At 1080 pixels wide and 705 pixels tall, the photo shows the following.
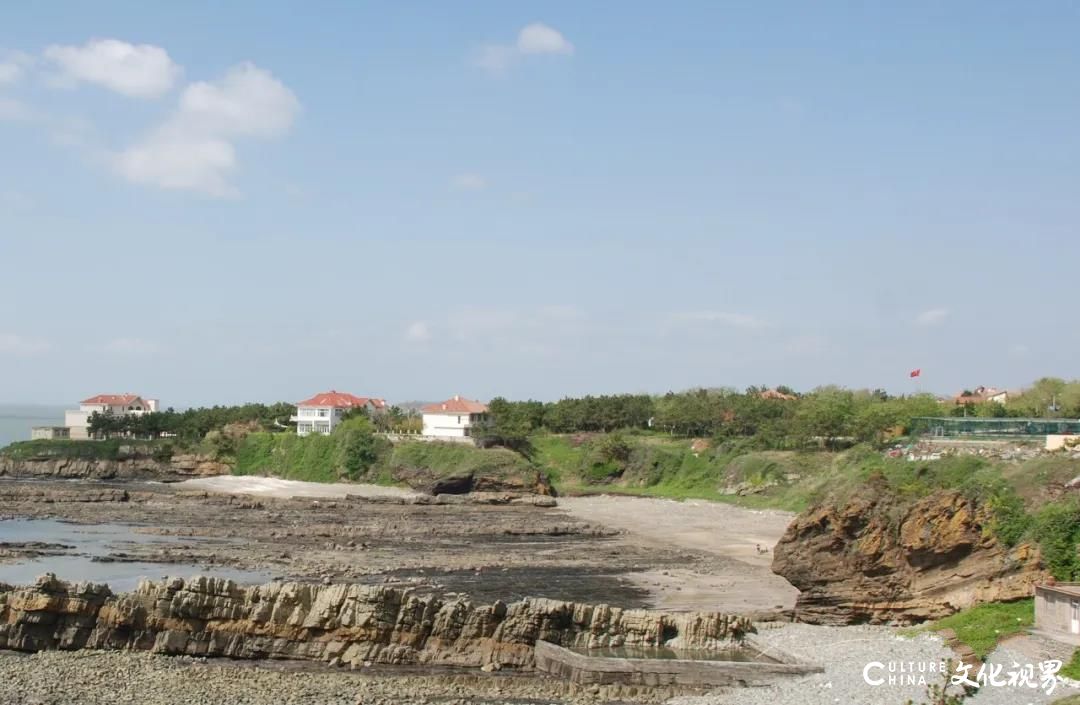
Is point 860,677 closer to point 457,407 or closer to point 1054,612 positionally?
point 1054,612

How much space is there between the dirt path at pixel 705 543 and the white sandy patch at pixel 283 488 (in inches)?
717

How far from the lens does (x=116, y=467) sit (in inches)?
4136

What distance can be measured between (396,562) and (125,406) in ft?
342

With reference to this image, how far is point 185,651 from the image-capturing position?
2577cm

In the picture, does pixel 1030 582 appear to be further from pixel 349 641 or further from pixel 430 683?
pixel 349 641

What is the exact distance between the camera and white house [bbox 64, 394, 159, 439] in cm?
12550

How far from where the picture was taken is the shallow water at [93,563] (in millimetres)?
39938

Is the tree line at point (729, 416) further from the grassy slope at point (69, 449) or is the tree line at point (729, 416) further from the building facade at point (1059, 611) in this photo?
the building facade at point (1059, 611)

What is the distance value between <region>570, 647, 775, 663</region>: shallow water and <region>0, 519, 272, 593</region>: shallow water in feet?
60.0

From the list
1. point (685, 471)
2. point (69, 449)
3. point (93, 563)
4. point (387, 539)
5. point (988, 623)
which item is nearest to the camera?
point (988, 623)

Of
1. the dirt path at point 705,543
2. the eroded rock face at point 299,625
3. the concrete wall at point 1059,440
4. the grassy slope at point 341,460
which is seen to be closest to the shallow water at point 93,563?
the eroded rock face at point 299,625

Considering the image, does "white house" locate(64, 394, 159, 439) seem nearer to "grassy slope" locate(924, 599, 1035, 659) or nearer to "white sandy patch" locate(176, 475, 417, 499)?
"white sandy patch" locate(176, 475, 417, 499)

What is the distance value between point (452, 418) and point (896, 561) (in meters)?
80.0

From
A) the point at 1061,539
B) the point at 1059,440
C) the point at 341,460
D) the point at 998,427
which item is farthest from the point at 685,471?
the point at 1061,539
